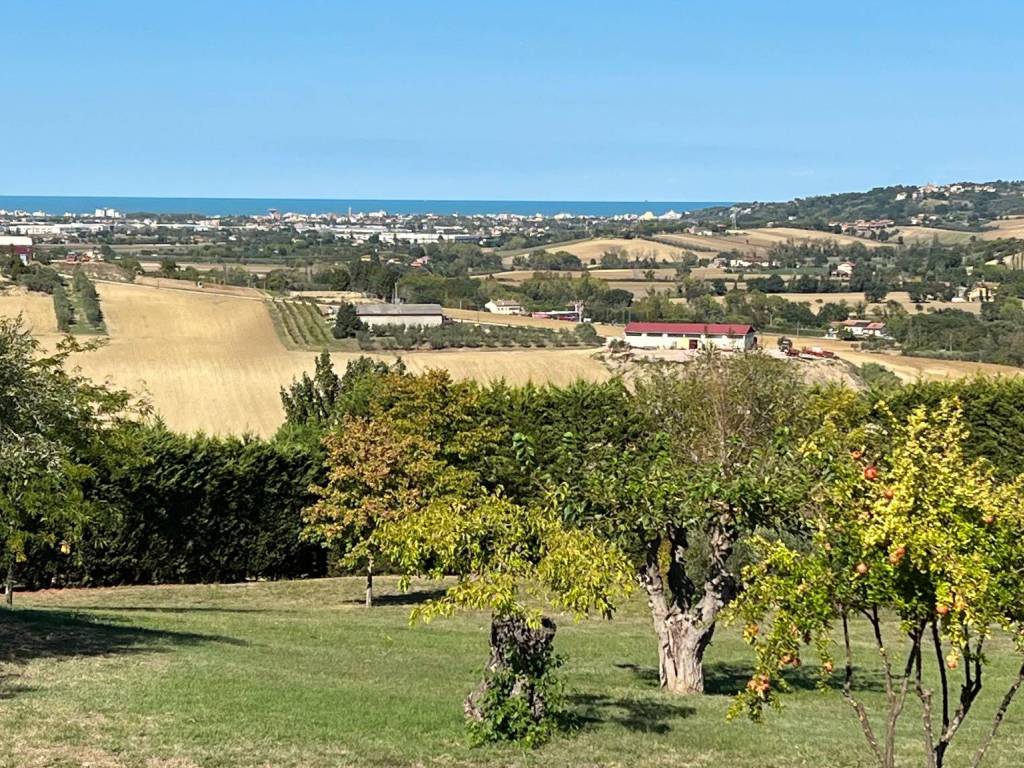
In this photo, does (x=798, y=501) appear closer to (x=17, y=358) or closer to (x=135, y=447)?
(x=17, y=358)

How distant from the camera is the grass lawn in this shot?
491 inches

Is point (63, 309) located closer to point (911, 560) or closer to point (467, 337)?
point (467, 337)

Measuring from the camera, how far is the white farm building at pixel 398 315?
88.1 m

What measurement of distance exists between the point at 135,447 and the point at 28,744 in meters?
11.7

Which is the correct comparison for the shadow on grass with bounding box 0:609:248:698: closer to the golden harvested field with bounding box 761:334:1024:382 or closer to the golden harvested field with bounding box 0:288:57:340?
the golden harvested field with bounding box 761:334:1024:382

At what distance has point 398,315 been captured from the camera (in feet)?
292

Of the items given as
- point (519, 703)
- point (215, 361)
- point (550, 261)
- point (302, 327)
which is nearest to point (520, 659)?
point (519, 703)

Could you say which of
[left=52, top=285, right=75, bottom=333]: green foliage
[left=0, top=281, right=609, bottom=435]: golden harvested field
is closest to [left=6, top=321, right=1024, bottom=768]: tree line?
[left=0, top=281, right=609, bottom=435]: golden harvested field

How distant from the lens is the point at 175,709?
13688 mm

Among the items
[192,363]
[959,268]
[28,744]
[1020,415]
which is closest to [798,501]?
[28,744]

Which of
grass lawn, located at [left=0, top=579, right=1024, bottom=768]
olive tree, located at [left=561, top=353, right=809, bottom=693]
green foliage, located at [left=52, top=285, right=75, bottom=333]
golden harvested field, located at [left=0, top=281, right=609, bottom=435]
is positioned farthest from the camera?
green foliage, located at [left=52, top=285, right=75, bottom=333]

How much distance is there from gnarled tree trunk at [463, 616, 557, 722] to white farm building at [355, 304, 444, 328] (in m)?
72.9

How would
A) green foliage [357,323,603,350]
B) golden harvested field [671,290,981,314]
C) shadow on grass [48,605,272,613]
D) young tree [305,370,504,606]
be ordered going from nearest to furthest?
shadow on grass [48,605,272,613]
young tree [305,370,504,606]
green foliage [357,323,603,350]
golden harvested field [671,290,981,314]

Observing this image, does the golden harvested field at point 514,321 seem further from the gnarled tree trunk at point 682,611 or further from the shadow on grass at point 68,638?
the gnarled tree trunk at point 682,611
